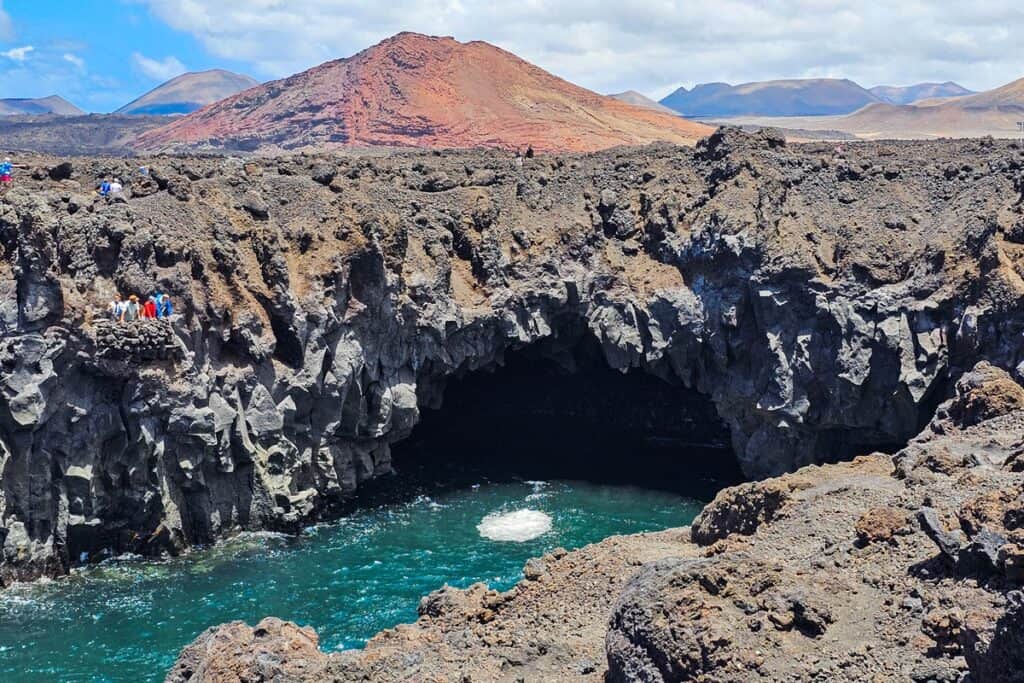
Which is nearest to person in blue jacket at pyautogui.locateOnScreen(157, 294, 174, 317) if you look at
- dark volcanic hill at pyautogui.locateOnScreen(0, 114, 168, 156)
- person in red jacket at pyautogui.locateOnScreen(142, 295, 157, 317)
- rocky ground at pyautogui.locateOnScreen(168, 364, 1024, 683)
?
person in red jacket at pyautogui.locateOnScreen(142, 295, 157, 317)

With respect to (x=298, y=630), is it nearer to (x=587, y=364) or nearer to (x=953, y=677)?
(x=953, y=677)

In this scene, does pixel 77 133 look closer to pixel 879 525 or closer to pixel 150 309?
pixel 150 309

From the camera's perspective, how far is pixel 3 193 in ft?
143

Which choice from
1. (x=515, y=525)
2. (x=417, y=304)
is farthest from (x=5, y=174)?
(x=515, y=525)

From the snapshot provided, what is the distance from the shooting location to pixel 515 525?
1934 inches

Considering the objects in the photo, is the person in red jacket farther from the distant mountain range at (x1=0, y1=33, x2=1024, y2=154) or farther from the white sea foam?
the distant mountain range at (x1=0, y1=33, x2=1024, y2=154)

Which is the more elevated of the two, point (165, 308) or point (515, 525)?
point (165, 308)

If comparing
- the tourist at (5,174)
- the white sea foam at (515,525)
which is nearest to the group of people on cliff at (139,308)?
the tourist at (5,174)

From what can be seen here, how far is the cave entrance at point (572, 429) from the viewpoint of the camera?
57.0m

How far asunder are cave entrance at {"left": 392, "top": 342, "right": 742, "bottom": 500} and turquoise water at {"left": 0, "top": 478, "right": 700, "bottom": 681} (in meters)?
3.22

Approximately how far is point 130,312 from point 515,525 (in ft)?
60.4

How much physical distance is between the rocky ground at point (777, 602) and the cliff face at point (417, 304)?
63.1 feet

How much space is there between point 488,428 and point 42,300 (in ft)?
90.8

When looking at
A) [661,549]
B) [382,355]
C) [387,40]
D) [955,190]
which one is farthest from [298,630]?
[387,40]
